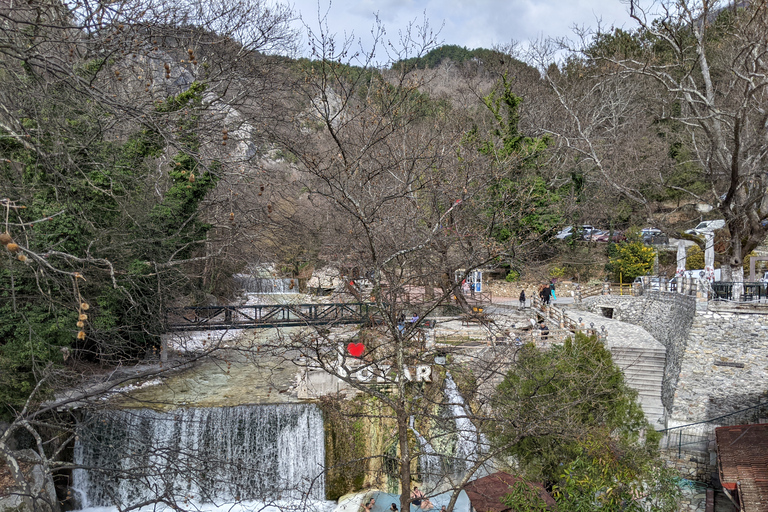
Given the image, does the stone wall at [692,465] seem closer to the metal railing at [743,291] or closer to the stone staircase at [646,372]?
the stone staircase at [646,372]

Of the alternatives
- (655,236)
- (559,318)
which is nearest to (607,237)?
(655,236)

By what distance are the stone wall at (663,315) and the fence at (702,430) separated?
81 centimetres

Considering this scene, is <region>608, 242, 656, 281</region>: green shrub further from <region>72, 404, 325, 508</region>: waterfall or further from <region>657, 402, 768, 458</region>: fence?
<region>72, 404, 325, 508</region>: waterfall

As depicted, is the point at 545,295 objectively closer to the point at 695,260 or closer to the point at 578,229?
the point at 578,229

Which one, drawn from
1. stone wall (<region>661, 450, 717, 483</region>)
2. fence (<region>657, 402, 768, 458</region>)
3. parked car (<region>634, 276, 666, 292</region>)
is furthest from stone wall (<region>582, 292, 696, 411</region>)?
stone wall (<region>661, 450, 717, 483</region>)

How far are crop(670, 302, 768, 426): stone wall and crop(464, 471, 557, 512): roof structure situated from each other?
21.9 ft

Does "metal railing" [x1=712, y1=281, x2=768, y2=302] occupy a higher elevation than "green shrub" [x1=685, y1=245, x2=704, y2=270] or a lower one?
lower

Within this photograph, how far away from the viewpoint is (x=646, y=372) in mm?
16047

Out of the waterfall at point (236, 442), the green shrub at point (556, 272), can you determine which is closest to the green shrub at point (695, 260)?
the green shrub at point (556, 272)

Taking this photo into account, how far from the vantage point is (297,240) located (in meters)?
17.7

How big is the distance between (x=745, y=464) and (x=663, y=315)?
8400 mm

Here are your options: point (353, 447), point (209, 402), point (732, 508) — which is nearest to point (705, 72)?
point (732, 508)

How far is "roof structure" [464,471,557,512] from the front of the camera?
28.1 ft

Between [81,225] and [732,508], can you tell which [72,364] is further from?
[732,508]
